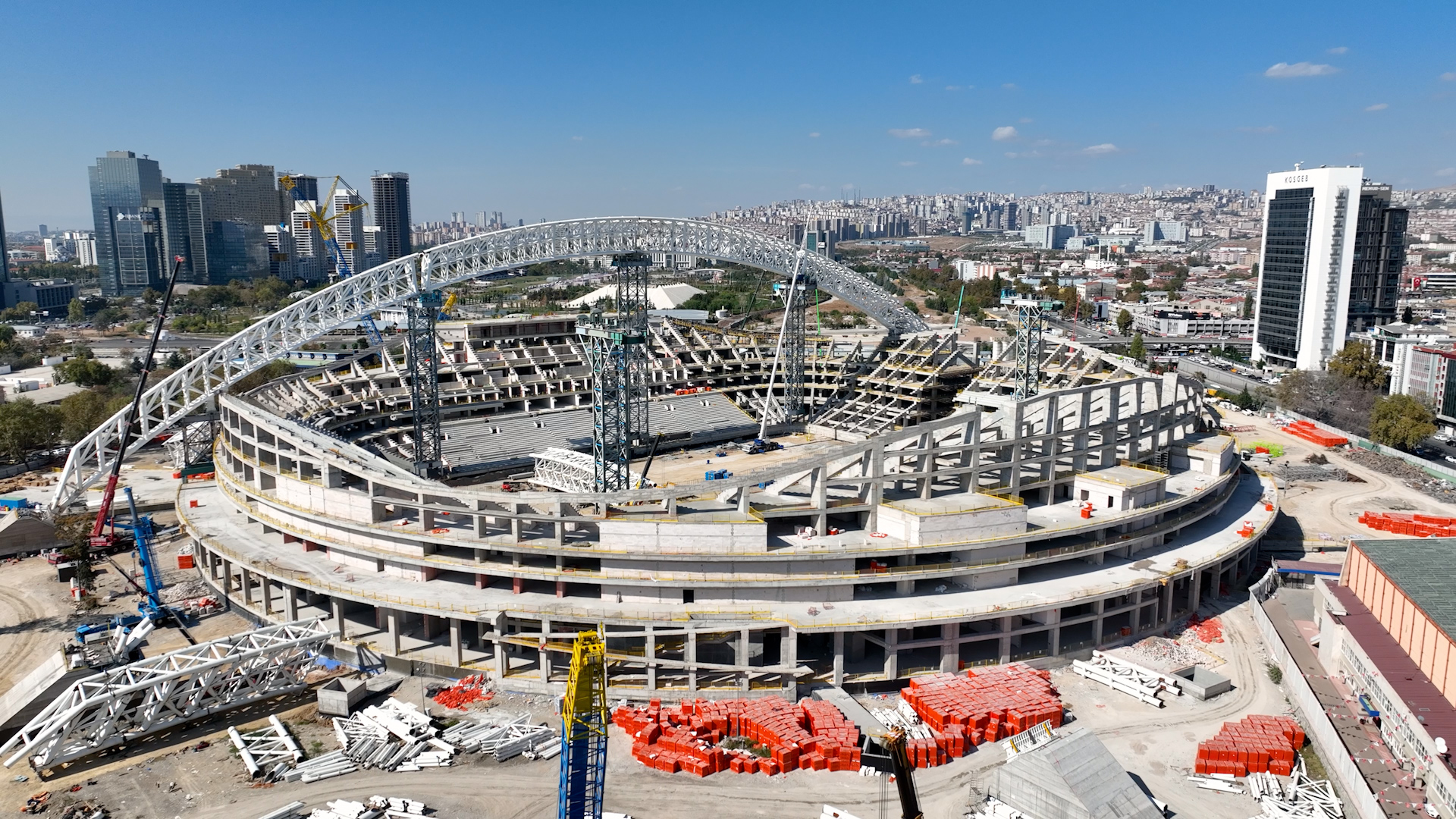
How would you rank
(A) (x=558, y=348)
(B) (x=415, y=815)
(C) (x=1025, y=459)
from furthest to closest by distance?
1. (A) (x=558, y=348)
2. (C) (x=1025, y=459)
3. (B) (x=415, y=815)

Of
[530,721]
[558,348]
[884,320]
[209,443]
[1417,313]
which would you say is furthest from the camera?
[1417,313]

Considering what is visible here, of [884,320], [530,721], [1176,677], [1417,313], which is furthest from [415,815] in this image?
[1417,313]

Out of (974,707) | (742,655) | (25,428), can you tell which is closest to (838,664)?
(742,655)

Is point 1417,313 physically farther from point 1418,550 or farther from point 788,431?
point 1418,550

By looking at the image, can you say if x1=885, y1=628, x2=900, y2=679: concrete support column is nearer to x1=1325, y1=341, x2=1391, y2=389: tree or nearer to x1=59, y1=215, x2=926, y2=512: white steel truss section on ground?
x1=59, y1=215, x2=926, y2=512: white steel truss section on ground

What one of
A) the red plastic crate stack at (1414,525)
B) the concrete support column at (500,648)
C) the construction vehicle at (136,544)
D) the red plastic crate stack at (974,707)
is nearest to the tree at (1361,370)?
the red plastic crate stack at (1414,525)

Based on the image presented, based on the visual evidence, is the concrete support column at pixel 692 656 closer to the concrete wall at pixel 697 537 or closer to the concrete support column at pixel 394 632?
the concrete wall at pixel 697 537

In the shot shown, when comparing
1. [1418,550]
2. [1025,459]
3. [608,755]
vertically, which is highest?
[1025,459]
